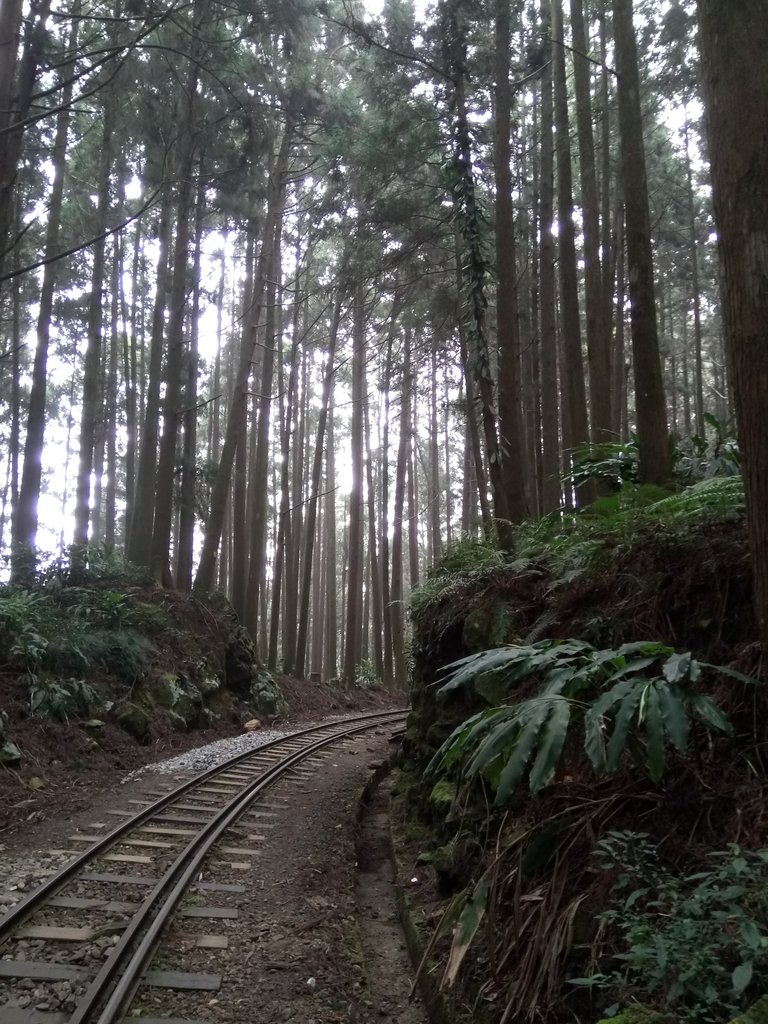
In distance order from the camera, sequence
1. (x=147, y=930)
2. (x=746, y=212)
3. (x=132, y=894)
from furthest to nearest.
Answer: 1. (x=132, y=894)
2. (x=147, y=930)
3. (x=746, y=212)

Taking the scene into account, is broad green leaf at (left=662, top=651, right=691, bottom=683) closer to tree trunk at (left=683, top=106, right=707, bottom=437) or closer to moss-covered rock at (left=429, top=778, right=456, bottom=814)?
moss-covered rock at (left=429, top=778, right=456, bottom=814)

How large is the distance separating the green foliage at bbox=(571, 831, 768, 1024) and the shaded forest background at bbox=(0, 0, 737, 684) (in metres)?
4.54

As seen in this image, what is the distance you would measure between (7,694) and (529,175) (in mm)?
15354

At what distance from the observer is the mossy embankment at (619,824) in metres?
2.77

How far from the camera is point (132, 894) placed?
530cm

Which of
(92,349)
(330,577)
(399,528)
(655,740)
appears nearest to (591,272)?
(655,740)

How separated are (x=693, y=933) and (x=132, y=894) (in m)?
4.20

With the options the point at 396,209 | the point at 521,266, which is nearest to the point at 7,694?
the point at 396,209

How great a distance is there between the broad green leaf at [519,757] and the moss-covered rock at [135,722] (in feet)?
30.3

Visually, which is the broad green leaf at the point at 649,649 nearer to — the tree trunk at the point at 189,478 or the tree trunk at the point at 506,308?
the tree trunk at the point at 506,308

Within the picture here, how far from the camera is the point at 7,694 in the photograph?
946 centimetres

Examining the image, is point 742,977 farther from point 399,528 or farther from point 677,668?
point 399,528

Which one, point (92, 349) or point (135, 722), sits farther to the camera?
point (92, 349)

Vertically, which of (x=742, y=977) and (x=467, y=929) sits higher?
(x=742, y=977)
